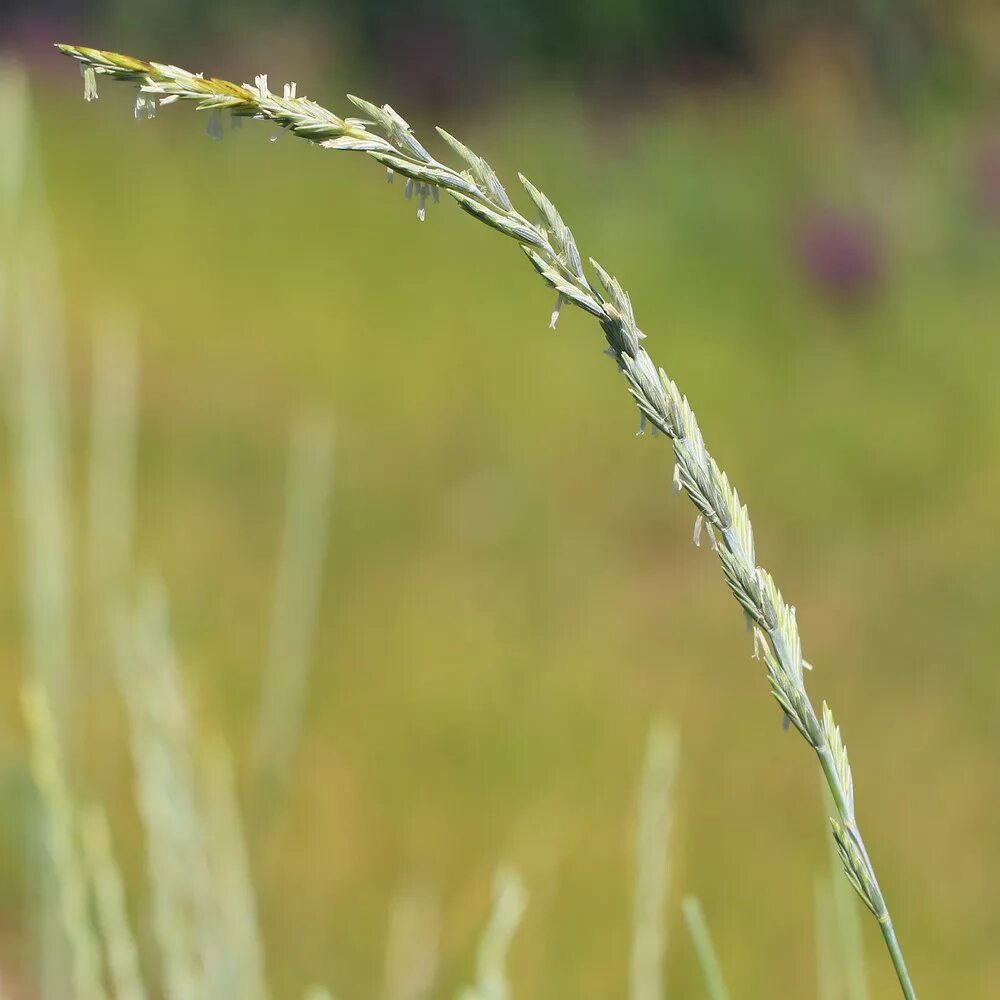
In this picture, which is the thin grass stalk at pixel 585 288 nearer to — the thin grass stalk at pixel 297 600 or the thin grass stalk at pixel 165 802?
the thin grass stalk at pixel 165 802

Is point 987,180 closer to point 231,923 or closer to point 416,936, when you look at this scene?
point 416,936

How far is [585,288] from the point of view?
0.34ft

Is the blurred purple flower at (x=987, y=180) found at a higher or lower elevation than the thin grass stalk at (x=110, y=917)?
higher

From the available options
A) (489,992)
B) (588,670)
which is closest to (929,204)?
(588,670)

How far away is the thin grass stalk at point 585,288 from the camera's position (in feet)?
0.32

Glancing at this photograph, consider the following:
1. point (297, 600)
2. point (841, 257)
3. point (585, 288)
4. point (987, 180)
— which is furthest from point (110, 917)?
point (987, 180)

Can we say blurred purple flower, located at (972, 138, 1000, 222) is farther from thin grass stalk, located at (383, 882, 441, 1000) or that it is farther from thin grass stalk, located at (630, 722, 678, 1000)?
thin grass stalk, located at (630, 722, 678, 1000)

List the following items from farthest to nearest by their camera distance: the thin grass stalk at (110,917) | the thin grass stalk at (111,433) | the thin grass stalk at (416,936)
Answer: the thin grass stalk at (111,433) → the thin grass stalk at (416,936) → the thin grass stalk at (110,917)

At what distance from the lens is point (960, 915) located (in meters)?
0.68

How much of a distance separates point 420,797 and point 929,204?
80 centimetres

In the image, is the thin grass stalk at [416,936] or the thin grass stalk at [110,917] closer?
the thin grass stalk at [110,917]

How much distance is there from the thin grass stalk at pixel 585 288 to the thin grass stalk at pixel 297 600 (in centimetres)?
47

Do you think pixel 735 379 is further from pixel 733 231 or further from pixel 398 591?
pixel 398 591

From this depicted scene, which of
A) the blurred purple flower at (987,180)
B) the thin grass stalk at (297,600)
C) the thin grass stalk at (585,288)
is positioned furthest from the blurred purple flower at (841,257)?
the thin grass stalk at (585,288)
